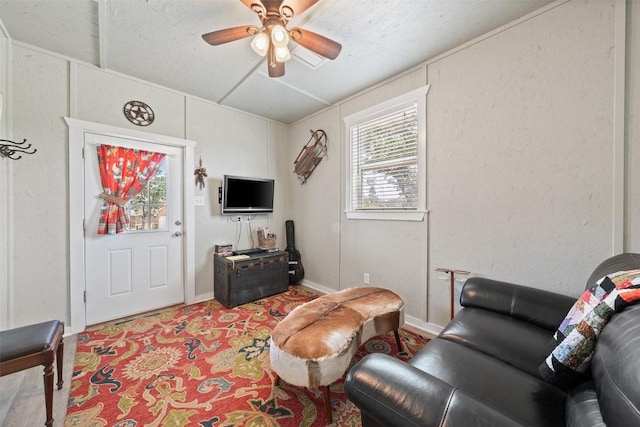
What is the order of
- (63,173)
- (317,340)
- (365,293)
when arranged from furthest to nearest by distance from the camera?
(63,173)
(365,293)
(317,340)

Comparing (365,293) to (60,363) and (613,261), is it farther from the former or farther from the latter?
(60,363)

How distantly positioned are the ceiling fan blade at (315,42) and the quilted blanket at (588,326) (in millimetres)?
1911

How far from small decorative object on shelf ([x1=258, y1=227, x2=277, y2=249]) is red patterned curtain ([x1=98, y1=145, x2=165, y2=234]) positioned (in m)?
1.55

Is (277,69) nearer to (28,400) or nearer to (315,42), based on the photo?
(315,42)

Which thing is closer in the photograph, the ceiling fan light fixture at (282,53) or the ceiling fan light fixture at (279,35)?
the ceiling fan light fixture at (279,35)

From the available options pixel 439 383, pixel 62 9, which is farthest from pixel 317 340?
pixel 62 9

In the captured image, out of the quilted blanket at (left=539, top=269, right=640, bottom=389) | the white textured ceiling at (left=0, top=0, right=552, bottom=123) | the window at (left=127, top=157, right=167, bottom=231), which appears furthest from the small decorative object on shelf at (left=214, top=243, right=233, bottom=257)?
the quilted blanket at (left=539, top=269, right=640, bottom=389)

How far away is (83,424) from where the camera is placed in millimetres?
1356

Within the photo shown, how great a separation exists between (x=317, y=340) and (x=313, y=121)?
9.95ft

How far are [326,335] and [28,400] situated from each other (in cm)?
192

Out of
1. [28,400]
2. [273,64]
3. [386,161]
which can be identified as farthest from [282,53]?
[28,400]

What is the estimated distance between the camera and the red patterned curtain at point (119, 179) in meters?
2.50

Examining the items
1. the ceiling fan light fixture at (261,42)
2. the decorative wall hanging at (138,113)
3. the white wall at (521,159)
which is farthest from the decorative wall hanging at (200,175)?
the white wall at (521,159)

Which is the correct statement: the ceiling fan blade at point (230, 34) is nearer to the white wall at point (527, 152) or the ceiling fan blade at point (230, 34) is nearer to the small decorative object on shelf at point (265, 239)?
the white wall at point (527, 152)
